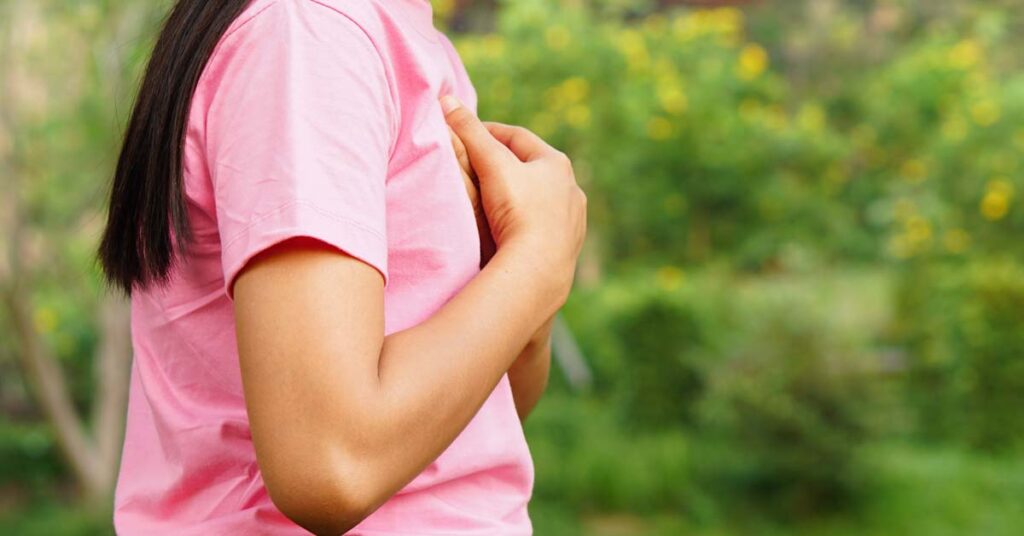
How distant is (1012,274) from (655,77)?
2320 millimetres

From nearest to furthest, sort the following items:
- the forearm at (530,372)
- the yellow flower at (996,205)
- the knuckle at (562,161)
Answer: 1. the knuckle at (562,161)
2. the forearm at (530,372)
3. the yellow flower at (996,205)

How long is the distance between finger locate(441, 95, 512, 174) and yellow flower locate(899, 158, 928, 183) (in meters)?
5.48

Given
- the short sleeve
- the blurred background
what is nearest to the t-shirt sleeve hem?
the short sleeve

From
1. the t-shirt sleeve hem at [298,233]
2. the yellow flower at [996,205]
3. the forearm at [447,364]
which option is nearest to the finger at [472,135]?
the forearm at [447,364]

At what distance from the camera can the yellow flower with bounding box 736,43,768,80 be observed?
695 centimetres

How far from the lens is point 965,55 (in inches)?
262

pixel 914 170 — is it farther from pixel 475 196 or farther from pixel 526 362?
pixel 475 196

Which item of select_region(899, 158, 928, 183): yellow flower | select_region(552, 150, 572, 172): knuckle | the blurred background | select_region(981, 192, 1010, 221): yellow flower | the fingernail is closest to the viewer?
the fingernail

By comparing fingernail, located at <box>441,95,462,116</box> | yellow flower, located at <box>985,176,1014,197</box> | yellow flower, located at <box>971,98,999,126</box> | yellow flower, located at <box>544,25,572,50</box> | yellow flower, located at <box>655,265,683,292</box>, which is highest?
fingernail, located at <box>441,95,462,116</box>

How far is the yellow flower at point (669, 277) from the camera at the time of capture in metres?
6.02

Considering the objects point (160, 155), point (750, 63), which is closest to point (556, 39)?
point (750, 63)

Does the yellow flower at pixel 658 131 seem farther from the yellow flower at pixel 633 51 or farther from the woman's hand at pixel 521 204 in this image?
the woman's hand at pixel 521 204

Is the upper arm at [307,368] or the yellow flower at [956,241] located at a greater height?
the upper arm at [307,368]

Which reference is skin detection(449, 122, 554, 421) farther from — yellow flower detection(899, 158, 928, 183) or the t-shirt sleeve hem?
yellow flower detection(899, 158, 928, 183)
